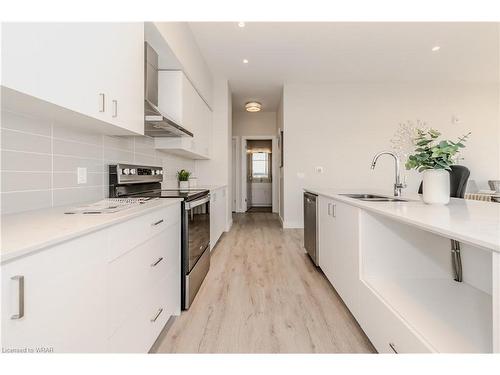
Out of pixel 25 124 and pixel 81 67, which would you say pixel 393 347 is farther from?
pixel 25 124

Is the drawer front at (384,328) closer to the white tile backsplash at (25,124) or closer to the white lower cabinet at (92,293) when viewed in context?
the white lower cabinet at (92,293)

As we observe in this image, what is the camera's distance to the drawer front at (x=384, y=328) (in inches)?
41.3

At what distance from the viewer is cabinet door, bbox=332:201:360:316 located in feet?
5.54

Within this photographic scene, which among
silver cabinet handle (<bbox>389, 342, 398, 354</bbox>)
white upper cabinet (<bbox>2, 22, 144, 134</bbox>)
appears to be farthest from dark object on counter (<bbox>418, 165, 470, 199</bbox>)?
white upper cabinet (<bbox>2, 22, 144, 134</bbox>)

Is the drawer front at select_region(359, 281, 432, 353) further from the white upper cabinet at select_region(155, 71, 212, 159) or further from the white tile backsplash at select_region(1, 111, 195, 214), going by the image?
the white upper cabinet at select_region(155, 71, 212, 159)

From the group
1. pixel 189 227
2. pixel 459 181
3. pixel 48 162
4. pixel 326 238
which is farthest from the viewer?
pixel 459 181

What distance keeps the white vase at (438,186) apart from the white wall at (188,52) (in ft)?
7.04

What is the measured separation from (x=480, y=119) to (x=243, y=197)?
17.7 ft

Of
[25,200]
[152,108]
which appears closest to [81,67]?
[25,200]

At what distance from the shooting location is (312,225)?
2.98m

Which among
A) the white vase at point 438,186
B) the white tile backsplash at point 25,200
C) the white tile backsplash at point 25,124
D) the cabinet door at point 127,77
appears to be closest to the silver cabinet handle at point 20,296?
the white tile backsplash at point 25,200

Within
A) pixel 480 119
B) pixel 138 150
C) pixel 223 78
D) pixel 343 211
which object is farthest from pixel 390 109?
pixel 138 150

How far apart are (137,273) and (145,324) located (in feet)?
0.95

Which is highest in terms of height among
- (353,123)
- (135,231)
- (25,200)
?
(353,123)
